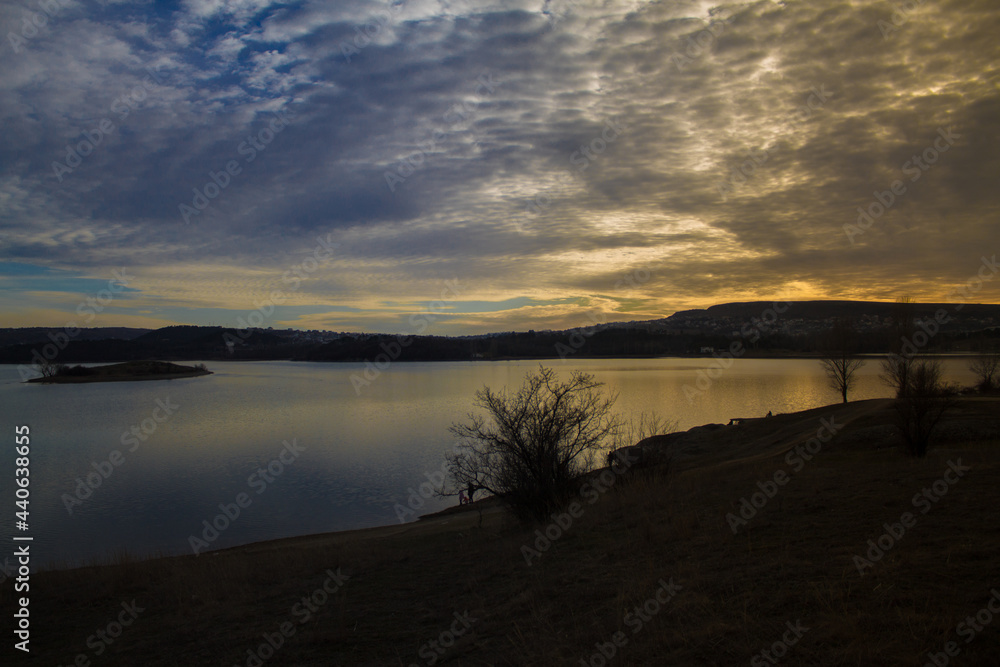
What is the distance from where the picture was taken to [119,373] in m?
93.7

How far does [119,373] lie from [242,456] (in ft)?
277

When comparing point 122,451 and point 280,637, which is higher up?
point 280,637

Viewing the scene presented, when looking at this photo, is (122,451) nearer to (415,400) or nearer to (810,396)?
(415,400)

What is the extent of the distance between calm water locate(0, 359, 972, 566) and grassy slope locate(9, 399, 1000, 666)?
264 inches

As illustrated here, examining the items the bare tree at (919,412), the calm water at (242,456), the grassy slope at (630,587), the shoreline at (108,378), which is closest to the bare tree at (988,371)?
the calm water at (242,456)

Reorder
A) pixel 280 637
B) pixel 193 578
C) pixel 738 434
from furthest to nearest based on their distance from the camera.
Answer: pixel 738 434
pixel 193 578
pixel 280 637

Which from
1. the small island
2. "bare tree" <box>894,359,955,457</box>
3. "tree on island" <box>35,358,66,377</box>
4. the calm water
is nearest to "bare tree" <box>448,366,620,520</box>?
"bare tree" <box>894,359,955,457</box>

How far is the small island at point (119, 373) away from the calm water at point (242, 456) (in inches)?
1539

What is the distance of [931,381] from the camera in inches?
555

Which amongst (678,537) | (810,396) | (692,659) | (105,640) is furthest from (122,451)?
(810,396)

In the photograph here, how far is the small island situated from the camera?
3502 inches

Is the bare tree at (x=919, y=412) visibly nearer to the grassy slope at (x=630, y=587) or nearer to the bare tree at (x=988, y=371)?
the grassy slope at (x=630, y=587)

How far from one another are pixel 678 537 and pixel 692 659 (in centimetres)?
362

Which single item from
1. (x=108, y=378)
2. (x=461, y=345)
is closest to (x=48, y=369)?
(x=108, y=378)
